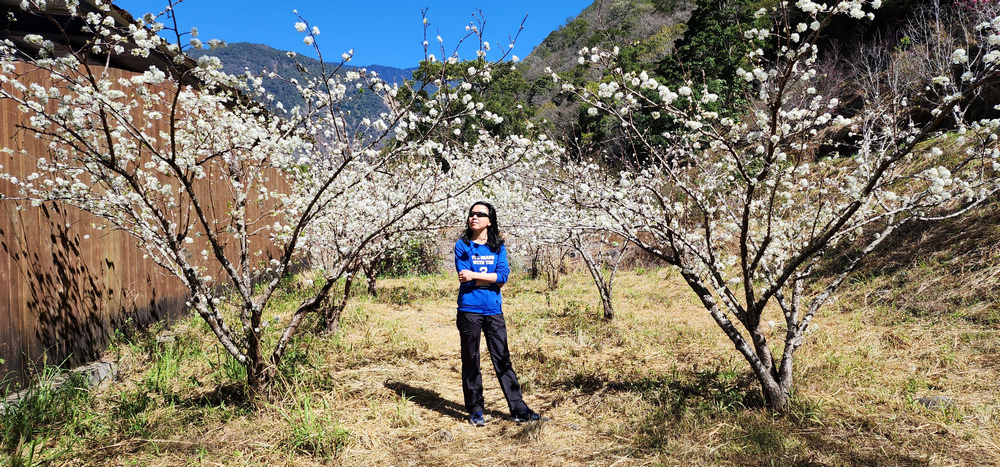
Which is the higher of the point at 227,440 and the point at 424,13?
the point at 424,13

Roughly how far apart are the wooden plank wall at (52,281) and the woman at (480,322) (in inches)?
80.5

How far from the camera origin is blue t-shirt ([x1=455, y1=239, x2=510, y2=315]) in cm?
373

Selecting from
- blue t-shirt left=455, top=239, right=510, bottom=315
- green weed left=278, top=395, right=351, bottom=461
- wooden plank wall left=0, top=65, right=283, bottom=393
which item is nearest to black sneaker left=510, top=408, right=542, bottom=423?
blue t-shirt left=455, top=239, right=510, bottom=315

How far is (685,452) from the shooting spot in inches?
123

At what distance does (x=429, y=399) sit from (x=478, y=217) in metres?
1.60

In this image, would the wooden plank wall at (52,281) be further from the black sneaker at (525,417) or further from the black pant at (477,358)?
the black sneaker at (525,417)

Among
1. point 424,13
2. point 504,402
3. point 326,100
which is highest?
point 424,13

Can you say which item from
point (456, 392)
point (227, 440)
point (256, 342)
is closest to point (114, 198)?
point (256, 342)

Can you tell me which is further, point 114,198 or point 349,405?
point 349,405

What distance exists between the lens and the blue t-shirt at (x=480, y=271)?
373 cm

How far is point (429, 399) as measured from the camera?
4.26m

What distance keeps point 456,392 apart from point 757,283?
554 centimetres

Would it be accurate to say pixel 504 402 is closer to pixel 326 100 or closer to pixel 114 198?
pixel 326 100

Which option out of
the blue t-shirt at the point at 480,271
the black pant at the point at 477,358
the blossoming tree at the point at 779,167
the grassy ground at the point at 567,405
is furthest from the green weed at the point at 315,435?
the blossoming tree at the point at 779,167
